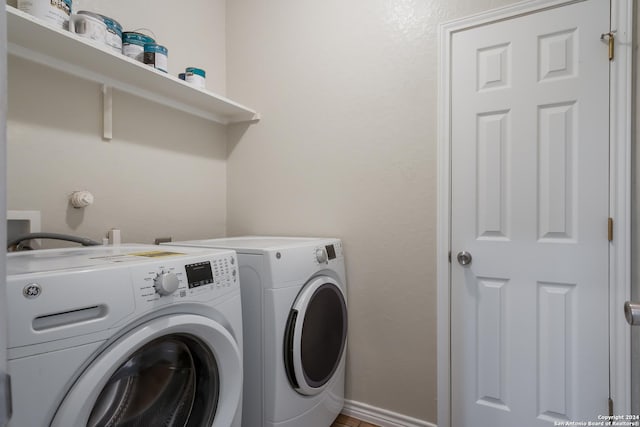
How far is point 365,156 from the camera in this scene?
1.75m

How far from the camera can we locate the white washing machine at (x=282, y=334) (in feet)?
4.03

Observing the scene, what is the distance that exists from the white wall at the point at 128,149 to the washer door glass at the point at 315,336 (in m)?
0.95

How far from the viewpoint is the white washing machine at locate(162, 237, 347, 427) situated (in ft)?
4.03

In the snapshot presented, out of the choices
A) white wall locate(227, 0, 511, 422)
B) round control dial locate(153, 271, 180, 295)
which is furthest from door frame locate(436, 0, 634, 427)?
round control dial locate(153, 271, 180, 295)

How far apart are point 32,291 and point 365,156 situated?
146cm

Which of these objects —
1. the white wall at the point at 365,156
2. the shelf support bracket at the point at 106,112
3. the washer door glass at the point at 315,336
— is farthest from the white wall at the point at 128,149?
the washer door glass at the point at 315,336

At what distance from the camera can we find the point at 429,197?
1.60 m

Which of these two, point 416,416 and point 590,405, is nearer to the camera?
point 590,405

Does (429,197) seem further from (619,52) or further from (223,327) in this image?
(223,327)

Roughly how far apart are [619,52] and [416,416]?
5.97 feet

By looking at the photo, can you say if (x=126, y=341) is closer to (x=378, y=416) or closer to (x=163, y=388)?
(x=163, y=388)

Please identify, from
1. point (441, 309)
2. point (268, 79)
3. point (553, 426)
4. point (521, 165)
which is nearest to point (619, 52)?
point (521, 165)

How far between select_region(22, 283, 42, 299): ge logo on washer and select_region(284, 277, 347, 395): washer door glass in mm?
822

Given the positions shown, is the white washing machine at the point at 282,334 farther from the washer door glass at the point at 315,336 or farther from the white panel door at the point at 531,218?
the white panel door at the point at 531,218
